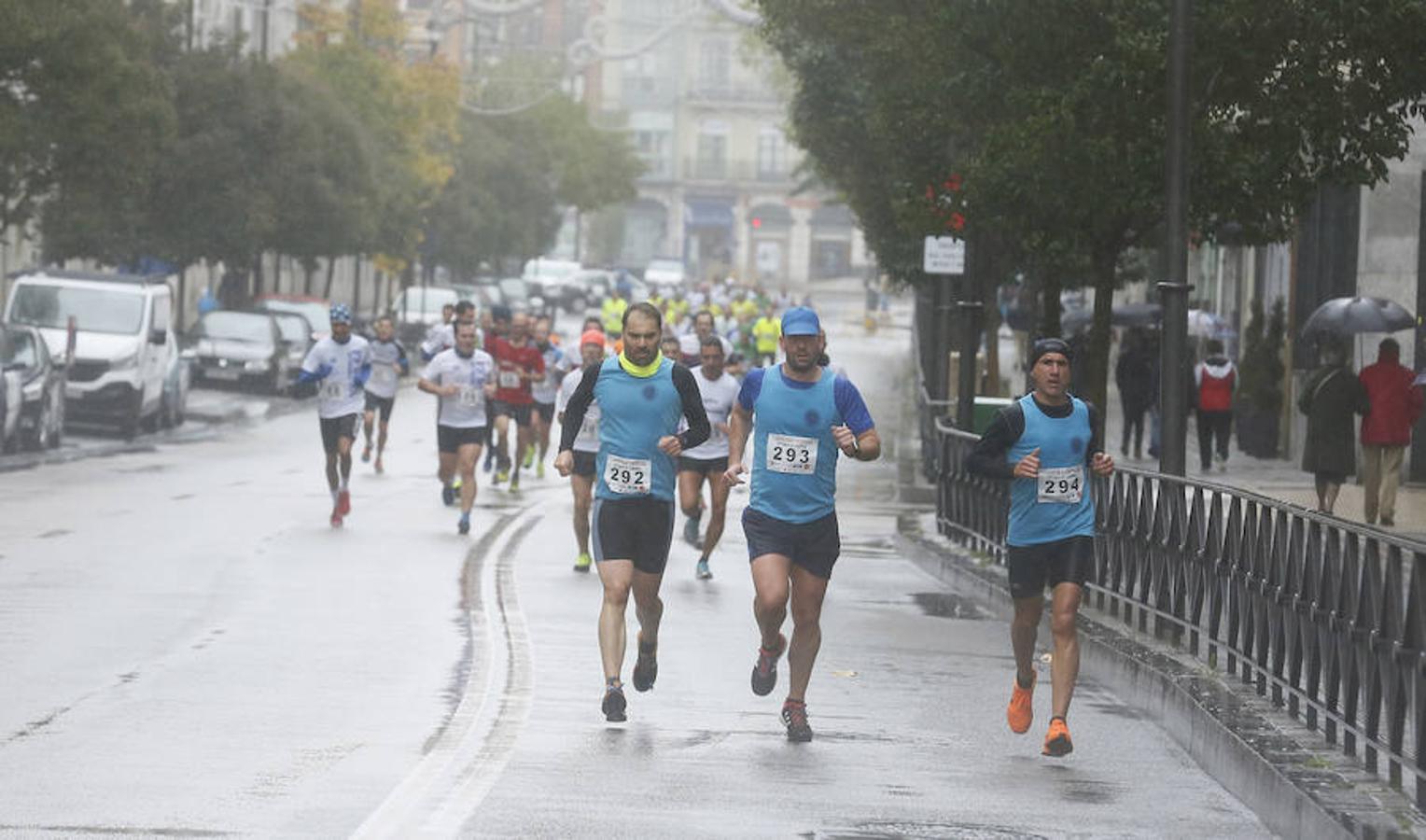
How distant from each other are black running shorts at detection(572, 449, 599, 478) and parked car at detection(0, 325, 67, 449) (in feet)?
41.6

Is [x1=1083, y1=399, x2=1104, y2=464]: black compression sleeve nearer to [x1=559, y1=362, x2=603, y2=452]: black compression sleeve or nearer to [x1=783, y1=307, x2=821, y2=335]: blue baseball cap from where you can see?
[x1=783, y1=307, x2=821, y2=335]: blue baseball cap

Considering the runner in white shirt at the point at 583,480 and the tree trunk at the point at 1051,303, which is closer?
the runner in white shirt at the point at 583,480

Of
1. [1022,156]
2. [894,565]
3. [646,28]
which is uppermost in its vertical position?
[646,28]

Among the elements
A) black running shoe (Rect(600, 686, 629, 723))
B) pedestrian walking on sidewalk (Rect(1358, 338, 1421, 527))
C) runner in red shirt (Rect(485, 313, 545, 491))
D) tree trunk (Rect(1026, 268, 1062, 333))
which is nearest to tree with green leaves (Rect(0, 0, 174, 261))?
runner in red shirt (Rect(485, 313, 545, 491))

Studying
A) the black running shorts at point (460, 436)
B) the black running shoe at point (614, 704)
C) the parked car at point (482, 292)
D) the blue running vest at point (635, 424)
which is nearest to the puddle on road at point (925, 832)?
the black running shoe at point (614, 704)

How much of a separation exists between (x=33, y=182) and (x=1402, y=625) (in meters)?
34.7

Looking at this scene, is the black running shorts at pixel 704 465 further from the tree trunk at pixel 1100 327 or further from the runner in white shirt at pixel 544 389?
the runner in white shirt at pixel 544 389

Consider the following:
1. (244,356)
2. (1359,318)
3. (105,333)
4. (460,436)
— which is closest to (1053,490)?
(460,436)

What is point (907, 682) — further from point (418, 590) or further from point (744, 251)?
point (744, 251)

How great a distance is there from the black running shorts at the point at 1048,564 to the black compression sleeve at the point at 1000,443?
0.38 m

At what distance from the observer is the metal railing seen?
9859 millimetres

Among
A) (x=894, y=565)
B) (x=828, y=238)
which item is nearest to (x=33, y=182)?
(x=894, y=565)

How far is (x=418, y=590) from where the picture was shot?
18.5 meters

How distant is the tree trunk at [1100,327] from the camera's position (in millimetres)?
20367
